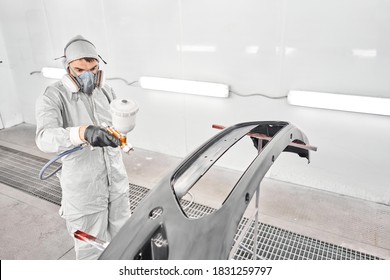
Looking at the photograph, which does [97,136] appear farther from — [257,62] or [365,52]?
[365,52]

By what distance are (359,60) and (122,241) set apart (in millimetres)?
2377

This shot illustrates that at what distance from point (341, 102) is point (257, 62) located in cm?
84

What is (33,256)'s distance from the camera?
235 cm

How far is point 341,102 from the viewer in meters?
2.52

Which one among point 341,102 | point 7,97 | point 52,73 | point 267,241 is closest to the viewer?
point 267,241

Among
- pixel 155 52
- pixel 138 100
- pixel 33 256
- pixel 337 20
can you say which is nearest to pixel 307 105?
pixel 337 20

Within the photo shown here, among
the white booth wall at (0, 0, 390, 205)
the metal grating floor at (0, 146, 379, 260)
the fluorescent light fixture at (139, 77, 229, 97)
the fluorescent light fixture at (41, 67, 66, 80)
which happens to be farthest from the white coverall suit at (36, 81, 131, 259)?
the fluorescent light fixture at (41, 67, 66, 80)

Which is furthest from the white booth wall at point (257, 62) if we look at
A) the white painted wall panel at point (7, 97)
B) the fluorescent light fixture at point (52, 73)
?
the white painted wall panel at point (7, 97)

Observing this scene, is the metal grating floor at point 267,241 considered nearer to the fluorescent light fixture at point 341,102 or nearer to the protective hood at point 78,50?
the fluorescent light fixture at point 341,102

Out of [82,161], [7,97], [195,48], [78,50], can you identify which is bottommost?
[7,97]

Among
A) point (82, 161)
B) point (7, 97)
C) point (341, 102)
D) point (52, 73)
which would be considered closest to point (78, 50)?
point (82, 161)

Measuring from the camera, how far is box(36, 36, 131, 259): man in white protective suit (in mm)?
1688

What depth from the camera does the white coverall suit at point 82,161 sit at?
5.67 ft
